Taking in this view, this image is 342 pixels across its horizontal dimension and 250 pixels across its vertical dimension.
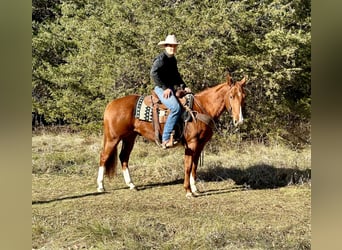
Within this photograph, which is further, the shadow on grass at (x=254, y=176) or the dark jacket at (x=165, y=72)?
the shadow on grass at (x=254, y=176)

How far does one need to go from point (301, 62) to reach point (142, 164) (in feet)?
4.73

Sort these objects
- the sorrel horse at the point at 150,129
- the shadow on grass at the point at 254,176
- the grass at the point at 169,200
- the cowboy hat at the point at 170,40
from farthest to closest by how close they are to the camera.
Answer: the shadow on grass at the point at 254,176
the sorrel horse at the point at 150,129
the cowboy hat at the point at 170,40
the grass at the point at 169,200

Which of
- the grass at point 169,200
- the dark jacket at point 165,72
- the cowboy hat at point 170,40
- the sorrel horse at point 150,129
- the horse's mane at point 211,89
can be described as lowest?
the grass at point 169,200

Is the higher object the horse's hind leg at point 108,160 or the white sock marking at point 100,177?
the horse's hind leg at point 108,160

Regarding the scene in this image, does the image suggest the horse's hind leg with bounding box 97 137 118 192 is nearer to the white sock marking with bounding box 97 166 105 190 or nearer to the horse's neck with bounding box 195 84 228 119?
the white sock marking with bounding box 97 166 105 190

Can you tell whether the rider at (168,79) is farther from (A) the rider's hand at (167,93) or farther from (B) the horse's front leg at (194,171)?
(B) the horse's front leg at (194,171)

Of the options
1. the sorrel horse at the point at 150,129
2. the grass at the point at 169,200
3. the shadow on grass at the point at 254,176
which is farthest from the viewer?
the shadow on grass at the point at 254,176

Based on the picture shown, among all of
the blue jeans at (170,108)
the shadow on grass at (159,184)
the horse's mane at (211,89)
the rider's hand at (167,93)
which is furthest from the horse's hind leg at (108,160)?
the horse's mane at (211,89)

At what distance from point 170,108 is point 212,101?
321 mm

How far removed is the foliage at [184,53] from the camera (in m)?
3.36

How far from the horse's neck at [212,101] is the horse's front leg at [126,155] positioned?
0.57m

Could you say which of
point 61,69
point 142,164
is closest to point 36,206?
point 142,164

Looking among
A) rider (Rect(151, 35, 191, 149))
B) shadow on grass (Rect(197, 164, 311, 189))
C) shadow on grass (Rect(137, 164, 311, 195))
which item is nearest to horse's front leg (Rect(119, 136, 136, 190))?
shadow on grass (Rect(137, 164, 311, 195))
